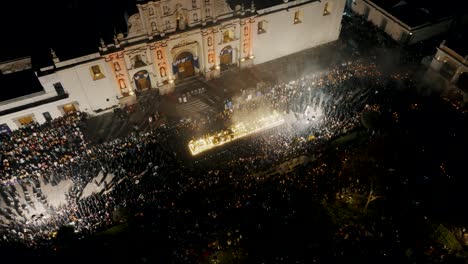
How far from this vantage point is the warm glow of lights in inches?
1400

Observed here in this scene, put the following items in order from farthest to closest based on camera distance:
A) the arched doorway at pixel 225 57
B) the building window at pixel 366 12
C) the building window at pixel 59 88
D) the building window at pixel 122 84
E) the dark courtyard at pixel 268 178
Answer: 1. the building window at pixel 366 12
2. the arched doorway at pixel 225 57
3. the building window at pixel 122 84
4. the building window at pixel 59 88
5. the dark courtyard at pixel 268 178

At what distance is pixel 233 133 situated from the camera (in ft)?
120

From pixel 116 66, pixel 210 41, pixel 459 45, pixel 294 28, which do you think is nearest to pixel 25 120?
pixel 116 66

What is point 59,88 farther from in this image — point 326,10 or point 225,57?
point 326,10

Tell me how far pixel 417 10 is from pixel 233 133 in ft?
104

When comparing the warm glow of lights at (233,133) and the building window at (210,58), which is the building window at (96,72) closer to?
the warm glow of lights at (233,133)

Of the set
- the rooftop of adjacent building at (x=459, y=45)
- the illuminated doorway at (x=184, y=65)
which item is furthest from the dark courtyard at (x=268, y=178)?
the rooftop of adjacent building at (x=459, y=45)

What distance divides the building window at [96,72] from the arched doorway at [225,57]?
1403 centimetres

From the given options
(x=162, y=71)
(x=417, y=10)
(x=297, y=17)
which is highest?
(x=297, y=17)

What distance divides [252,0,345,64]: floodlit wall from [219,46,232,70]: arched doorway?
3213 mm

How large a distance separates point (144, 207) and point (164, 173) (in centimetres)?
419

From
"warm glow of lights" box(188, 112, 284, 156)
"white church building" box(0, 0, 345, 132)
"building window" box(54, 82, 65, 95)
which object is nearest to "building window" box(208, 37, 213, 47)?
"white church building" box(0, 0, 345, 132)

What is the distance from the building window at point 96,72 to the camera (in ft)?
121

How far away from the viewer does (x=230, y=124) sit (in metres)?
38.7
